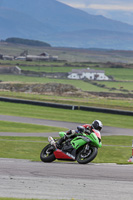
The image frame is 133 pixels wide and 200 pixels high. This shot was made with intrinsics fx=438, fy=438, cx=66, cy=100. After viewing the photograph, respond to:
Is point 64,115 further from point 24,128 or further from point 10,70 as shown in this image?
point 10,70

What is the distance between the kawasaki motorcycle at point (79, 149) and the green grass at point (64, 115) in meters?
29.0

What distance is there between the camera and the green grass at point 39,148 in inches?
894

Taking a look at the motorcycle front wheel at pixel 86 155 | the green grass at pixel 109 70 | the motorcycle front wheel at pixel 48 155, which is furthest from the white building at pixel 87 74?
the motorcycle front wheel at pixel 86 155

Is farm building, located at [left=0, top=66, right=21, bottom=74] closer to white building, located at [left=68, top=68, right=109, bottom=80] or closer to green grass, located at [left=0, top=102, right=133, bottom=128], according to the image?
white building, located at [left=68, top=68, right=109, bottom=80]

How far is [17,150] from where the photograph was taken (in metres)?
25.2

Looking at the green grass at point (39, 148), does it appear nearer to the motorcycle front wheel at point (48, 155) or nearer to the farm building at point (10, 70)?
the motorcycle front wheel at point (48, 155)

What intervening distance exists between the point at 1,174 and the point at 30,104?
161 ft

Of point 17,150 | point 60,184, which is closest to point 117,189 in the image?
point 60,184

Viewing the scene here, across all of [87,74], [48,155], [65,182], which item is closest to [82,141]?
[48,155]

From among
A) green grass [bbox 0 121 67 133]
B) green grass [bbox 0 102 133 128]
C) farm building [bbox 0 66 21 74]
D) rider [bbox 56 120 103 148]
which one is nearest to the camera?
rider [bbox 56 120 103 148]

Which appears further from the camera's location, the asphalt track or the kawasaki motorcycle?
the kawasaki motorcycle

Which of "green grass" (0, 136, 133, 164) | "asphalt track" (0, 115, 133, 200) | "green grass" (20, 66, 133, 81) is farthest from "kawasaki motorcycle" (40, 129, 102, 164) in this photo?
"green grass" (20, 66, 133, 81)

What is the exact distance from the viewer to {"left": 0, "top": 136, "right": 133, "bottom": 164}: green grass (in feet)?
74.5

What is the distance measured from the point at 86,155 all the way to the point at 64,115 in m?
36.2
